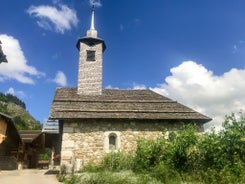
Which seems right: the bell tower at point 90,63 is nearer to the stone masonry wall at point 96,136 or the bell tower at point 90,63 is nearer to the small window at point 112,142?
the stone masonry wall at point 96,136

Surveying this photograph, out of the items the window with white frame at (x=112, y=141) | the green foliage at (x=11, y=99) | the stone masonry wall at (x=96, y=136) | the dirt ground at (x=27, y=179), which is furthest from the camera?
the green foliage at (x=11, y=99)

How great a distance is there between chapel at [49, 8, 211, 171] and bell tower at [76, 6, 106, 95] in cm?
7

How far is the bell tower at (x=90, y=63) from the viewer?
71.7 feet

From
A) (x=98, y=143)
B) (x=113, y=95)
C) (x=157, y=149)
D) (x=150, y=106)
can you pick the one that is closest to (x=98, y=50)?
(x=113, y=95)

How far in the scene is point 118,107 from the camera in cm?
1948

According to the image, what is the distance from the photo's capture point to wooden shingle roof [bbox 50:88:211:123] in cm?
1814

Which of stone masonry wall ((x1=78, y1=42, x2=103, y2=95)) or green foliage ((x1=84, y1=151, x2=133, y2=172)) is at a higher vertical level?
stone masonry wall ((x1=78, y1=42, x2=103, y2=95))

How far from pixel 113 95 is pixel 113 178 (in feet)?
38.2

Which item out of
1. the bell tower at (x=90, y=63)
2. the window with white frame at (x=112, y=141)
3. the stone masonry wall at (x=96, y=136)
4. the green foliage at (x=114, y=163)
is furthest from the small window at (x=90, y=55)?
the green foliage at (x=114, y=163)

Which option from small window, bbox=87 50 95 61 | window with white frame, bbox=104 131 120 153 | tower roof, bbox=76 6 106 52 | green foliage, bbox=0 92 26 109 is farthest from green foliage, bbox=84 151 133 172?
green foliage, bbox=0 92 26 109

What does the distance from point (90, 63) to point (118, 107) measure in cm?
478

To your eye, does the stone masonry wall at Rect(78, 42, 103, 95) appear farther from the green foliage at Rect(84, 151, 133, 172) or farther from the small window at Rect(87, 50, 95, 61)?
the green foliage at Rect(84, 151, 133, 172)

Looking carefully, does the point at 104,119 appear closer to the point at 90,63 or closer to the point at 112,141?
the point at 112,141

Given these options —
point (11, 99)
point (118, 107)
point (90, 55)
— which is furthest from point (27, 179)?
point (11, 99)
